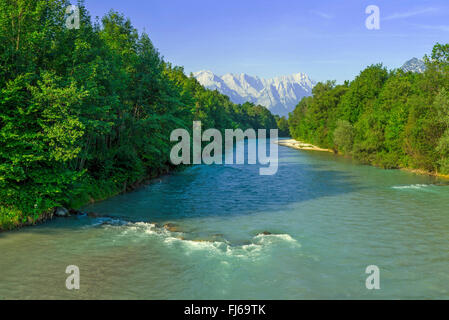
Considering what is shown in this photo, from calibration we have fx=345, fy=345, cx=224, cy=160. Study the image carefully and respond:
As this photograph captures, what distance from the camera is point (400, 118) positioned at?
55.8 metres

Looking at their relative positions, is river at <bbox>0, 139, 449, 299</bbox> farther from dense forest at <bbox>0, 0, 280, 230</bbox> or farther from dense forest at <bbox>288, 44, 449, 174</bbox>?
dense forest at <bbox>288, 44, 449, 174</bbox>

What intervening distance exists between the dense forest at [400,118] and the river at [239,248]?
48.5ft

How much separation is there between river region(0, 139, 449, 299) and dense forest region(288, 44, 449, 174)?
14.8 metres

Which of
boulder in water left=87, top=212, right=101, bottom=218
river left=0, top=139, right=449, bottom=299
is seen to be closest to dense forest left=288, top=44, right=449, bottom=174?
river left=0, top=139, right=449, bottom=299

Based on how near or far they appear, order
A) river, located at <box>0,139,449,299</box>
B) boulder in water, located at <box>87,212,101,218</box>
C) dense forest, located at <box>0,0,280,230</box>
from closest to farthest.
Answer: river, located at <box>0,139,449,299</box>
dense forest, located at <box>0,0,280,230</box>
boulder in water, located at <box>87,212,101,218</box>

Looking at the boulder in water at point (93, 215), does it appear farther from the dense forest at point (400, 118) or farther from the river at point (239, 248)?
the dense forest at point (400, 118)

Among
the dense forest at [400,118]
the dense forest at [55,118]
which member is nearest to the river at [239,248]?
the dense forest at [55,118]

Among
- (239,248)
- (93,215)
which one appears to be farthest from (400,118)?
(93,215)

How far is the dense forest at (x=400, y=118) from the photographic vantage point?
45969 mm

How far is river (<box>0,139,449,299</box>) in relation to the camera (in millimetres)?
14586

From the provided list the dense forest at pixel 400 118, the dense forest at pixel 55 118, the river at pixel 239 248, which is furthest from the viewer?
the dense forest at pixel 400 118

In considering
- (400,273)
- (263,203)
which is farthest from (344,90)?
(400,273)

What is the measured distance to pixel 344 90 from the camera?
103 meters
